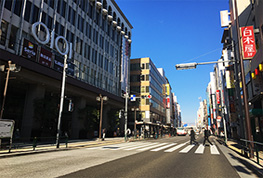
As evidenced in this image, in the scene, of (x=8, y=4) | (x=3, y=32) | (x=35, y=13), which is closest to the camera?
(x=3, y=32)

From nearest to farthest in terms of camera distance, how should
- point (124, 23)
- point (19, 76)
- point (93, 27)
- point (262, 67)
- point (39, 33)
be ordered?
point (262, 67)
point (19, 76)
point (39, 33)
point (93, 27)
point (124, 23)

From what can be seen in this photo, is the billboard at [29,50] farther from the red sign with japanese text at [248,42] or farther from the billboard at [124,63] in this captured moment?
the billboard at [124,63]

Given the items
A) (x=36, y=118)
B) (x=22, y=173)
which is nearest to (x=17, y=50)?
(x=36, y=118)

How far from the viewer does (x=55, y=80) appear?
21719 millimetres

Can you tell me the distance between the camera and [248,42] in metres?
15.5

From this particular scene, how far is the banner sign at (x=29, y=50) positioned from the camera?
18.6 meters

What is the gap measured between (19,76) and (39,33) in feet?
20.7

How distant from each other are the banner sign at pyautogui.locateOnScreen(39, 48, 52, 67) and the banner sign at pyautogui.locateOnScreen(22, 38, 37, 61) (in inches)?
30.9

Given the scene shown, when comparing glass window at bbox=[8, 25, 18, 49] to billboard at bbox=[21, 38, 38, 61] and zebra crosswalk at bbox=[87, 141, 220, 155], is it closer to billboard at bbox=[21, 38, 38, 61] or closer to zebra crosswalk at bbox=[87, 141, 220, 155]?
billboard at bbox=[21, 38, 38, 61]

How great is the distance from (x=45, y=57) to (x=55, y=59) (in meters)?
1.89

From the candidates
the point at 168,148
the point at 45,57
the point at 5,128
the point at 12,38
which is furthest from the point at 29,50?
the point at 168,148

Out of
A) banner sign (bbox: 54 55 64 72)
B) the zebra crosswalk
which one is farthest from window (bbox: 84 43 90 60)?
the zebra crosswalk

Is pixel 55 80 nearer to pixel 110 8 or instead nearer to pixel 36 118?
pixel 36 118

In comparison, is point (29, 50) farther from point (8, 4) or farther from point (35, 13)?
point (35, 13)
